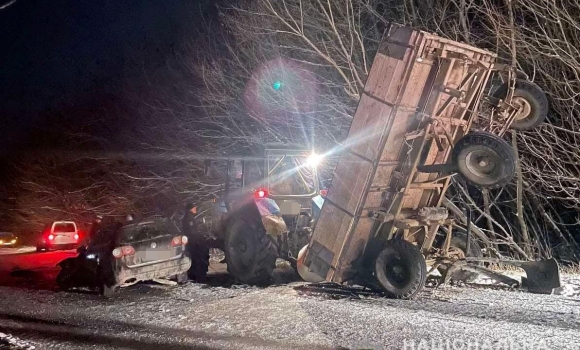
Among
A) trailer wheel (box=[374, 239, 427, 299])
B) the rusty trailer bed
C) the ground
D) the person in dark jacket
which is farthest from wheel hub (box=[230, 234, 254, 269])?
trailer wheel (box=[374, 239, 427, 299])

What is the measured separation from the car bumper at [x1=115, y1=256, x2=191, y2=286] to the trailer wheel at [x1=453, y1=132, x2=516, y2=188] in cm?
523

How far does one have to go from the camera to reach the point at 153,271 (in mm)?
9625

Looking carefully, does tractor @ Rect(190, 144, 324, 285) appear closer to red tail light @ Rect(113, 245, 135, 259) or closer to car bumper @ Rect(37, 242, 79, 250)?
red tail light @ Rect(113, 245, 135, 259)

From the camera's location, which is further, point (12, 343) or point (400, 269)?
point (400, 269)

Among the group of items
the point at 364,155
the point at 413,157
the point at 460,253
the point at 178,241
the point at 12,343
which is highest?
the point at 413,157

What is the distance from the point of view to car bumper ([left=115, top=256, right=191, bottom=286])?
9337mm

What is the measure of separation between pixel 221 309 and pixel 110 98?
21.2m

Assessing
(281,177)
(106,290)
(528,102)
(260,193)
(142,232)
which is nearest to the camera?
(528,102)

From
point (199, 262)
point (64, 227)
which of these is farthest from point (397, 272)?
point (64, 227)

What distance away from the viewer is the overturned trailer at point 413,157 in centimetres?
744

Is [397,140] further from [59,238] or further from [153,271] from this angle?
[59,238]

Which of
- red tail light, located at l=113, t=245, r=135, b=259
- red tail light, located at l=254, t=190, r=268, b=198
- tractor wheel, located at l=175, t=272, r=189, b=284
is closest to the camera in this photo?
red tail light, located at l=113, t=245, r=135, b=259

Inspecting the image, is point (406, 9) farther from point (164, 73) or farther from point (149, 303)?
point (164, 73)

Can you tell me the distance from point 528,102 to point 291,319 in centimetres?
476
